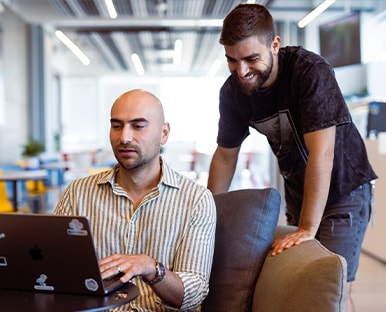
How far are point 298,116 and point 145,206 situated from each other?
63 cm

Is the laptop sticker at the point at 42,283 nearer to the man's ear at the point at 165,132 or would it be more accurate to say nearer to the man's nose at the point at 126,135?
the man's nose at the point at 126,135

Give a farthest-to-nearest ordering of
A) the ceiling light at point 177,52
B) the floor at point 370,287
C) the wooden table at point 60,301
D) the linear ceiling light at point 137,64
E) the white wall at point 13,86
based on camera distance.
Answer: the linear ceiling light at point 137,64 < the ceiling light at point 177,52 < the white wall at point 13,86 < the floor at point 370,287 < the wooden table at point 60,301

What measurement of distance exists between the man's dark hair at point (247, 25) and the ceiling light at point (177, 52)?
1088 centimetres

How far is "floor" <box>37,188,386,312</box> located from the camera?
3775 mm

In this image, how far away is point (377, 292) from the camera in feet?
13.5

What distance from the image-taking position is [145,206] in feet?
5.80

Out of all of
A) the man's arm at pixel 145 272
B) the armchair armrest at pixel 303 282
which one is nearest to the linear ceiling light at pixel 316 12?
the armchair armrest at pixel 303 282

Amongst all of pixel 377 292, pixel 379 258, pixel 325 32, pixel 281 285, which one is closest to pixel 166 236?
pixel 281 285

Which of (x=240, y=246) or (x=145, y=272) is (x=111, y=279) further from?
(x=240, y=246)

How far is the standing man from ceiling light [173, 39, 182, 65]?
1071 centimetres

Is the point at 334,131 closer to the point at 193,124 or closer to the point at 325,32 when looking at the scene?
the point at 325,32

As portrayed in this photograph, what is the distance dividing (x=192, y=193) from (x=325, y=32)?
7.32 m

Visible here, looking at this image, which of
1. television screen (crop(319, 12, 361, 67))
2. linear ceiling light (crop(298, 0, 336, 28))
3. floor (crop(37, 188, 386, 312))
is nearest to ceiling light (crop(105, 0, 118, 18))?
linear ceiling light (crop(298, 0, 336, 28))

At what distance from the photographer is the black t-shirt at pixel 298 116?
185 centimetres
